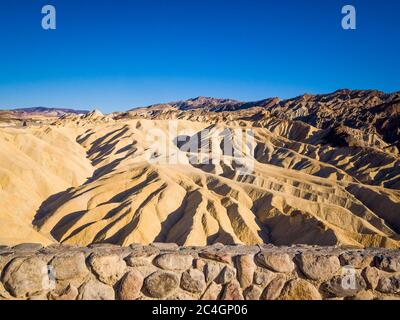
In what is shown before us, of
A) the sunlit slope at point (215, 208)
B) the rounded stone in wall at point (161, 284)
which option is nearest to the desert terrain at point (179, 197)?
the sunlit slope at point (215, 208)

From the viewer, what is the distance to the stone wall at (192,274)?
16.2ft

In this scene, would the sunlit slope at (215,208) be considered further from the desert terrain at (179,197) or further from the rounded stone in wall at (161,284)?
the rounded stone in wall at (161,284)

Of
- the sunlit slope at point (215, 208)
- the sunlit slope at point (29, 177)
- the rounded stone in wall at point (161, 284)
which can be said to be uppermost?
the rounded stone in wall at point (161, 284)

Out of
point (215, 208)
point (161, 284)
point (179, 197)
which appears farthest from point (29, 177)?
point (161, 284)

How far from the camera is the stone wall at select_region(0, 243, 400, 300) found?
4.93 meters

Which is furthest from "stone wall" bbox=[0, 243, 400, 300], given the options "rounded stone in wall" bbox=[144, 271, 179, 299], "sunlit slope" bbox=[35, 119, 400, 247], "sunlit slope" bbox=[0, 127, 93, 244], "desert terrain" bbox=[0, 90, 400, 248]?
"sunlit slope" bbox=[35, 119, 400, 247]

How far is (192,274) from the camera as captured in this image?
203 inches

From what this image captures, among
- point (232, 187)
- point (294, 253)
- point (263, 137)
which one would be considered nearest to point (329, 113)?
point (263, 137)

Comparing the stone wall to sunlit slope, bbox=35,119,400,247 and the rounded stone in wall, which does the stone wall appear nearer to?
the rounded stone in wall
